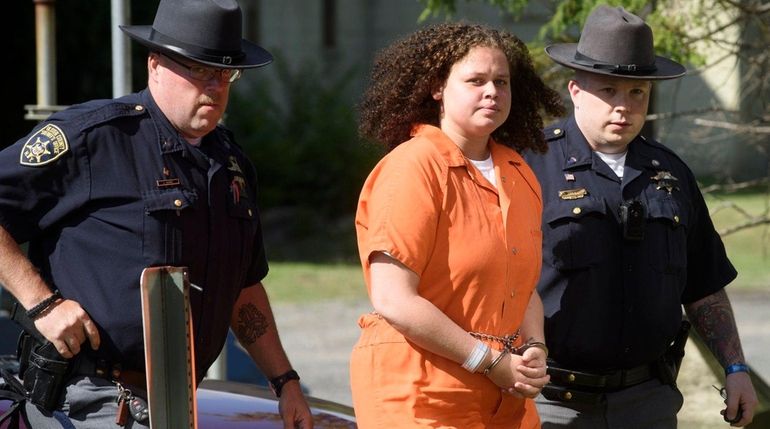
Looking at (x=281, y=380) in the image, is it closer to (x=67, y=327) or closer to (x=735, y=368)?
(x=67, y=327)

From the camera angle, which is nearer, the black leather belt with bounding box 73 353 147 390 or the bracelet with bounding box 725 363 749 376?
the black leather belt with bounding box 73 353 147 390

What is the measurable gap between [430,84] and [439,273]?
1.75ft

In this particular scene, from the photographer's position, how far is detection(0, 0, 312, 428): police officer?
3248 millimetres

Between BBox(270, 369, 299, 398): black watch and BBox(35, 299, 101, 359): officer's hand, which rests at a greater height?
BBox(35, 299, 101, 359): officer's hand

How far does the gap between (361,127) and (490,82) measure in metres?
0.46

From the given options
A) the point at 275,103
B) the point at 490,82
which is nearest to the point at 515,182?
the point at 490,82

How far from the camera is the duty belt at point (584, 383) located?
3900mm

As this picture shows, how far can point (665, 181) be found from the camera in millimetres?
4066

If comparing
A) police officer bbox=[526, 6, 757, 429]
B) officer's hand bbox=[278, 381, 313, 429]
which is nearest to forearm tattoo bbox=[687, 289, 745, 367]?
police officer bbox=[526, 6, 757, 429]

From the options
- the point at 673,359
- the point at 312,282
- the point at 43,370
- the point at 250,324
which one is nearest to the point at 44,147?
the point at 43,370

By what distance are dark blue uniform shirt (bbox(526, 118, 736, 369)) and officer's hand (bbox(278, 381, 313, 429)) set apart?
0.77m

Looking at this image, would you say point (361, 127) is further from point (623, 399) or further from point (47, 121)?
point (623, 399)

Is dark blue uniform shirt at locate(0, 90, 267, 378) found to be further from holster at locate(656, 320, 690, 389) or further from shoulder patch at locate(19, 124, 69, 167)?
holster at locate(656, 320, 690, 389)

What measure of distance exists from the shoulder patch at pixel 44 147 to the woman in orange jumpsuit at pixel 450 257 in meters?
0.78
